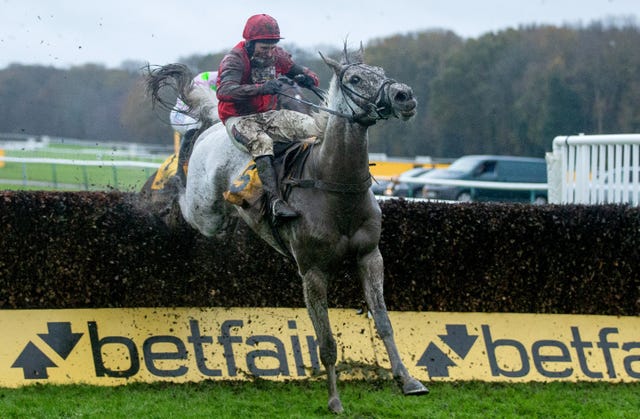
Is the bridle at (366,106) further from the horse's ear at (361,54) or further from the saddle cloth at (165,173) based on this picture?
the saddle cloth at (165,173)

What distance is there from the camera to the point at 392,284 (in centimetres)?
632

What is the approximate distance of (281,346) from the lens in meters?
6.12

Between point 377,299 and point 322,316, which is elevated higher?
point 377,299

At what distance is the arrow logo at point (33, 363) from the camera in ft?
19.3

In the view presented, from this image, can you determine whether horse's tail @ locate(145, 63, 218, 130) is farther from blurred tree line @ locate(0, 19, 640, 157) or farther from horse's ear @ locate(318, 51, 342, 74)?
blurred tree line @ locate(0, 19, 640, 157)

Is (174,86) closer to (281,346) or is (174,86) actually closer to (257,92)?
(257,92)

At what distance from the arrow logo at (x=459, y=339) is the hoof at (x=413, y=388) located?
189 centimetres

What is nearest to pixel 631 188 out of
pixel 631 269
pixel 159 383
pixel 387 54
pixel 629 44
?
pixel 631 269

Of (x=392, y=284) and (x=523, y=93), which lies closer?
(x=392, y=284)

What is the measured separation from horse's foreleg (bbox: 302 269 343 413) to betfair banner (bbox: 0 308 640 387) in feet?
3.59

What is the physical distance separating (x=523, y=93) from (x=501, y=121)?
1.40m

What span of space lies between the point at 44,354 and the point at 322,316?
2311 millimetres

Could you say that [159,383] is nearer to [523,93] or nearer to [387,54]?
[387,54]

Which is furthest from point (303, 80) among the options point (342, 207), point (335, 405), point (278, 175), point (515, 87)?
point (515, 87)
